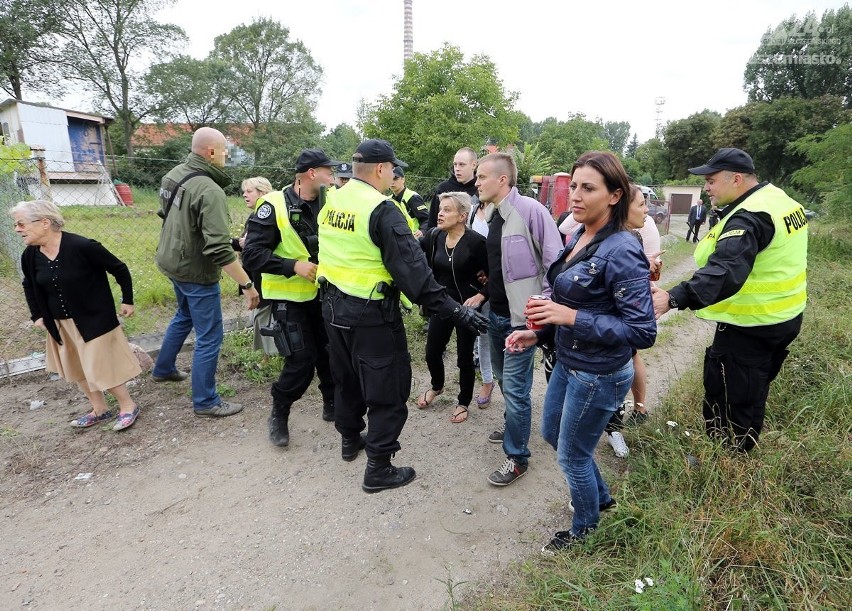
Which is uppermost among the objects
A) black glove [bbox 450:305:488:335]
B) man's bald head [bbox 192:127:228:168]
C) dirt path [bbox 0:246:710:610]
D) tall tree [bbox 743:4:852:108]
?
tall tree [bbox 743:4:852:108]

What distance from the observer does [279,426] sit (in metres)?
3.48

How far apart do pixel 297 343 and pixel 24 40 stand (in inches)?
1366

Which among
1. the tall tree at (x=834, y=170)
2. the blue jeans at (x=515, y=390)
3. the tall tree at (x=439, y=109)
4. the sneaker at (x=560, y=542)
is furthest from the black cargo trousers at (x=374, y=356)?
the tall tree at (x=439, y=109)

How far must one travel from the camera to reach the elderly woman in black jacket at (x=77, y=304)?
3264 millimetres

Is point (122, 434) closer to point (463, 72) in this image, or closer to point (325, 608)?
point (325, 608)

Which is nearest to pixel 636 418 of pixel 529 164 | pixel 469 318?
pixel 469 318

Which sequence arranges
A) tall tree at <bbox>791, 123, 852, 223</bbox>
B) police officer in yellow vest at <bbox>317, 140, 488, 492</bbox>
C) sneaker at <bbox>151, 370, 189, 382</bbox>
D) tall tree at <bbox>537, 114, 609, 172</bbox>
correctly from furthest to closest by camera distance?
tall tree at <bbox>537, 114, 609, 172</bbox> < tall tree at <bbox>791, 123, 852, 223</bbox> < sneaker at <bbox>151, 370, 189, 382</bbox> < police officer in yellow vest at <bbox>317, 140, 488, 492</bbox>

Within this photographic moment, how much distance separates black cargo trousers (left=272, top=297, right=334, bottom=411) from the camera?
3.30m

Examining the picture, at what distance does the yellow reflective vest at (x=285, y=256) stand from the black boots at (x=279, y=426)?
2.70 ft

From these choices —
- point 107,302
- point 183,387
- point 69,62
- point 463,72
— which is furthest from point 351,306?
point 69,62

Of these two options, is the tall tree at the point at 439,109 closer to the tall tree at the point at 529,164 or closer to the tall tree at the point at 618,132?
the tall tree at the point at 529,164

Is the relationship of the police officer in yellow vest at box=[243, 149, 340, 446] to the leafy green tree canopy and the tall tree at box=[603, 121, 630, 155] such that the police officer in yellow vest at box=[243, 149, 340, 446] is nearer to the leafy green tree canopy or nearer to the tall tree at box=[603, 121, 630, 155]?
the leafy green tree canopy

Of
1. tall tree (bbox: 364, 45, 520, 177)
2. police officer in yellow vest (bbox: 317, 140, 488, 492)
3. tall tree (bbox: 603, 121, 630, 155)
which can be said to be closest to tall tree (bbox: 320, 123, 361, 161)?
tall tree (bbox: 364, 45, 520, 177)

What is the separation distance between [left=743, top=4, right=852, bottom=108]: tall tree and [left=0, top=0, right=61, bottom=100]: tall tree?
47373 millimetres
